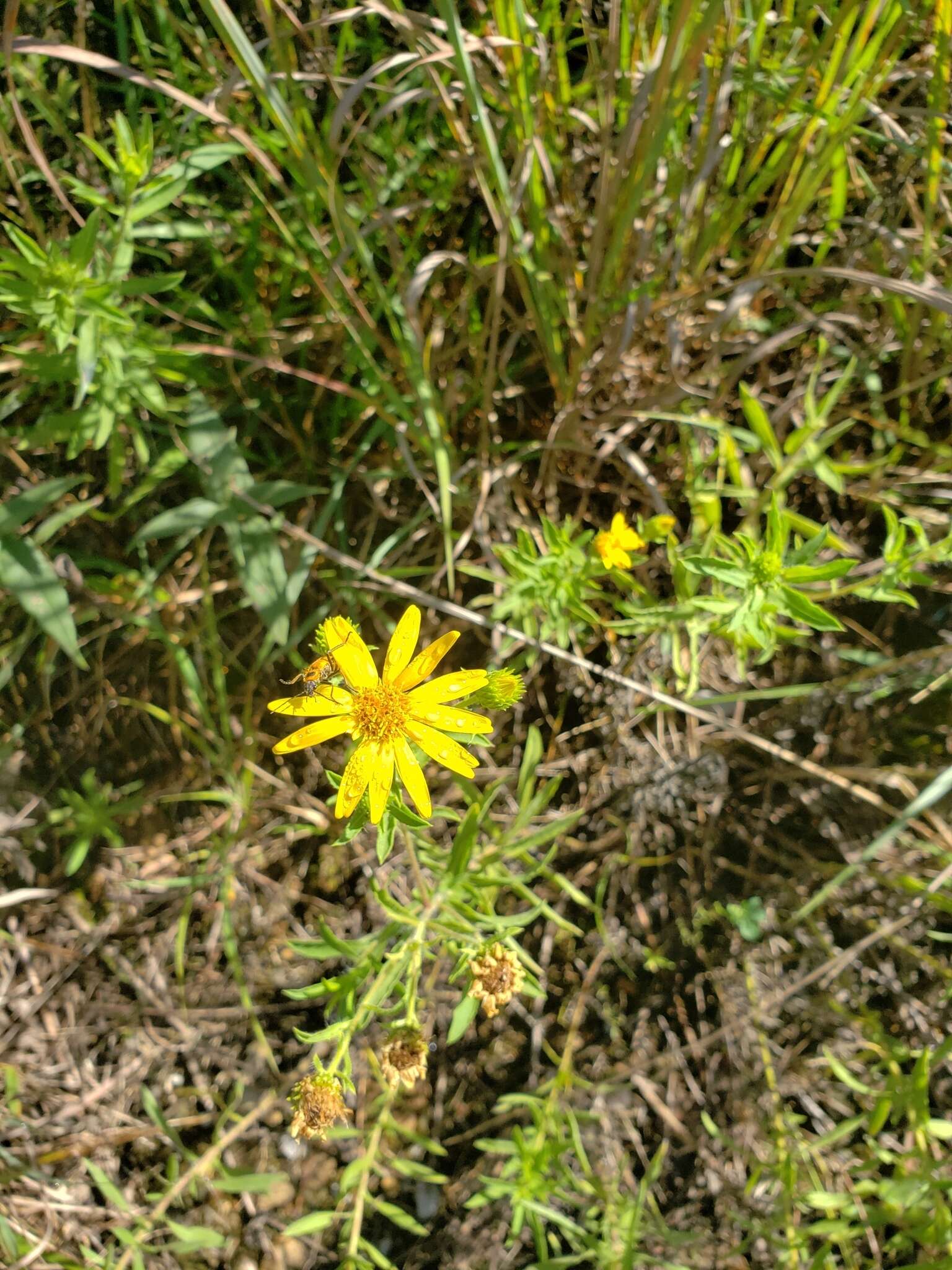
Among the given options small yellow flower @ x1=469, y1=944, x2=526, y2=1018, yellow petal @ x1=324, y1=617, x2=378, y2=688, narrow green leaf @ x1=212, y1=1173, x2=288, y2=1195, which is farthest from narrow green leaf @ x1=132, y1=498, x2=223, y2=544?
narrow green leaf @ x1=212, y1=1173, x2=288, y2=1195

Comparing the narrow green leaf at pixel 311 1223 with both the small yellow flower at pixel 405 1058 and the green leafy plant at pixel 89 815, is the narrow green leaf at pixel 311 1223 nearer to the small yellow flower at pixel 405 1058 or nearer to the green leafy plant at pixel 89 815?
the small yellow flower at pixel 405 1058

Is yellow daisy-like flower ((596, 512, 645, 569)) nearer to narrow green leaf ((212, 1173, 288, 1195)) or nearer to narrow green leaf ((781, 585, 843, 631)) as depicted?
narrow green leaf ((781, 585, 843, 631))

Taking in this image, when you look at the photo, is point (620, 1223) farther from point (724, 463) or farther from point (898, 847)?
point (724, 463)

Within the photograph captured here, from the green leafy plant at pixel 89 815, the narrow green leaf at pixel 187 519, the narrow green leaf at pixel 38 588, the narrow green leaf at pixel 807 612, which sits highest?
the narrow green leaf at pixel 807 612

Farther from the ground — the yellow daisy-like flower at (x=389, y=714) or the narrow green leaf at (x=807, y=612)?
the narrow green leaf at (x=807, y=612)

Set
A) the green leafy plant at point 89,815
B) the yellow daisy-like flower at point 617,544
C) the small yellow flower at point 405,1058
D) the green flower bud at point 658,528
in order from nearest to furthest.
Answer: the small yellow flower at point 405,1058
the yellow daisy-like flower at point 617,544
the green flower bud at point 658,528
the green leafy plant at point 89,815

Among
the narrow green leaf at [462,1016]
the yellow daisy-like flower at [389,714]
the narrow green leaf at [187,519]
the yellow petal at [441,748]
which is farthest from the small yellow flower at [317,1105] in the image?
the narrow green leaf at [187,519]

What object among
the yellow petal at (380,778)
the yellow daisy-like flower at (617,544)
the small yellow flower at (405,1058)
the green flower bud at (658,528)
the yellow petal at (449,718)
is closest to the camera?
the yellow petal at (380,778)

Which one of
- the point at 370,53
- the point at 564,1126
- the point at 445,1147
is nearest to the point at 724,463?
the point at 370,53
